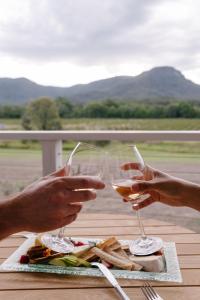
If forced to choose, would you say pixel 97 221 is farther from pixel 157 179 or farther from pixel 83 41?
pixel 83 41

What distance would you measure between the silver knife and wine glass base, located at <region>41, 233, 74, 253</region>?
105 millimetres

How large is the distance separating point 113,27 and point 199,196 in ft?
17.6

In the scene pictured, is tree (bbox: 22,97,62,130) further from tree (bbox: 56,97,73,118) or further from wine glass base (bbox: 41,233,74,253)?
wine glass base (bbox: 41,233,74,253)

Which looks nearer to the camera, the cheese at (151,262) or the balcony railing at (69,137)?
the cheese at (151,262)

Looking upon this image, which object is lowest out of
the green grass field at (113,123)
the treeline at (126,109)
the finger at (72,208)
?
the finger at (72,208)

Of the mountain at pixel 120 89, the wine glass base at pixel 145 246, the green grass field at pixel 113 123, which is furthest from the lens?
the mountain at pixel 120 89

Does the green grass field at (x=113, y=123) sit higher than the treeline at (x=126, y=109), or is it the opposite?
the treeline at (x=126, y=109)

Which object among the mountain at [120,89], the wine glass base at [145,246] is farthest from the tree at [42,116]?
the wine glass base at [145,246]

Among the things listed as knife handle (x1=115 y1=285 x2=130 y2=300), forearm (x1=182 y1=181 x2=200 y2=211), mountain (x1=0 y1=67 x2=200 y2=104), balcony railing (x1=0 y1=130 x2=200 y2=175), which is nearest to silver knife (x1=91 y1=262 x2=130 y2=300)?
knife handle (x1=115 y1=285 x2=130 y2=300)

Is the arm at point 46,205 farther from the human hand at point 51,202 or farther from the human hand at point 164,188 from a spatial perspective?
the human hand at point 164,188

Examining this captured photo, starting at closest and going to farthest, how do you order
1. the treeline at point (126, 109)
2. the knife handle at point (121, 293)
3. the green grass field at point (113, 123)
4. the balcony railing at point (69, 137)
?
the knife handle at point (121, 293)
the balcony railing at point (69, 137)
the green grass field at point (113, 123)
the treeline at point (126, 109)

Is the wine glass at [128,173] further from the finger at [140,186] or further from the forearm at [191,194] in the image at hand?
the forearm at [191,194]

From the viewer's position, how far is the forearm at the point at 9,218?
874 mm

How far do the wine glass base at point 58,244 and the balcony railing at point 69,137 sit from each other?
57.0 inches
